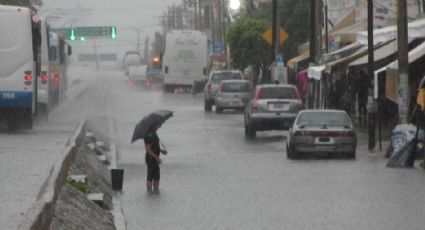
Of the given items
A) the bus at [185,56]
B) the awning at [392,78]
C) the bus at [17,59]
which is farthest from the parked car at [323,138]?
the bus at [185,56]

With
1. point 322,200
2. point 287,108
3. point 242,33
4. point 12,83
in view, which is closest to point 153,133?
point 322,200

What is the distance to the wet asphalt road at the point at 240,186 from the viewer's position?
18500mm

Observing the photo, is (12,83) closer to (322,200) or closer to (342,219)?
(322,200)

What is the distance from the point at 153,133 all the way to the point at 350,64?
818 inches

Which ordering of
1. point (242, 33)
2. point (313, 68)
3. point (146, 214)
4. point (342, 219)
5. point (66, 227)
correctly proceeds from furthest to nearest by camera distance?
point (242, 33), point (313, 68), point (146, 214), point (342, 219), point (66, 227)

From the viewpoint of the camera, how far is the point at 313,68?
50.9 meters

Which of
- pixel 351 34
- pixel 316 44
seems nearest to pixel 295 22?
pixel 316 44

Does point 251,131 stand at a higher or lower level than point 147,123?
lower

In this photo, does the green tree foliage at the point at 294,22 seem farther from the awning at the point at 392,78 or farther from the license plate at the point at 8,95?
the license plate at the point at 8,95

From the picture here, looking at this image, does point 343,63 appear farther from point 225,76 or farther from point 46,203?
point 46,203

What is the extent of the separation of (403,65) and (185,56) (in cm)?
5314

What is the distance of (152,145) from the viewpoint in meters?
24.2

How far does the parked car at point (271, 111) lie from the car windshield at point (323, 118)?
333 inches

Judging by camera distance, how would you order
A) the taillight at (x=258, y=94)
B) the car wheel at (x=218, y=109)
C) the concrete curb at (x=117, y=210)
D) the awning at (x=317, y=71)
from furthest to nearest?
1. the car wheel at (x=218, y=109)
2. the awning at (x=317, y=71)
3. the taillight at (x=258, y=94)
4. the concrete curb at (x=117, y=210)
